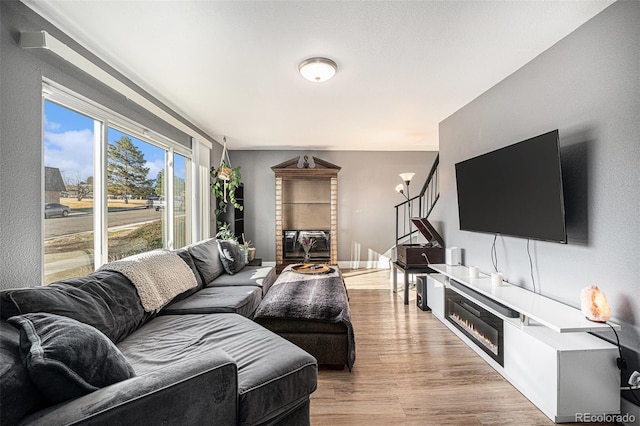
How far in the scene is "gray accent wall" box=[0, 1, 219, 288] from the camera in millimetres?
1596

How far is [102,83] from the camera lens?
92.3 inches

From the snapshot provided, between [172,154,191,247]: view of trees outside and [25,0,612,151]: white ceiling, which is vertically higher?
[25,0,612,151]: white ceiling

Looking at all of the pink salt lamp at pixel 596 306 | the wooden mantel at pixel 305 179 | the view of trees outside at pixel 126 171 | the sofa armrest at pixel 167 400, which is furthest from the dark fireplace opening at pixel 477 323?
the view of trees outside at pixel 126 171

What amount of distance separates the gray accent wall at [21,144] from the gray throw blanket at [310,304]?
1.48 m

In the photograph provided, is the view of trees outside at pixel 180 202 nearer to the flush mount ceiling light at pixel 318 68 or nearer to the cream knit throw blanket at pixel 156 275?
the cream knit throw blanket at pixel 156 275

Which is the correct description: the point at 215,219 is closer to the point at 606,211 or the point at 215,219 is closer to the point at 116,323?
the point at 116,323

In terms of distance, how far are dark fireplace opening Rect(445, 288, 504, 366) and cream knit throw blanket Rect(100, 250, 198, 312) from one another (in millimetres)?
2530

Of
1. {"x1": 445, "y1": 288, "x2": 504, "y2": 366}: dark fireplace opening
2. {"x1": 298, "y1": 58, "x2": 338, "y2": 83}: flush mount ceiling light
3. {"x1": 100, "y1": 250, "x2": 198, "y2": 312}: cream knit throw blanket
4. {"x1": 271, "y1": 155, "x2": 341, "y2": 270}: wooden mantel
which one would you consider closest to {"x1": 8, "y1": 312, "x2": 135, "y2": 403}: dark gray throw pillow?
{"x1": 100, "y1": 250, "x2": 198, "y2": 312}: cream knit throw blanket

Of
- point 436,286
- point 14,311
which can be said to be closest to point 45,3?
point 14,311

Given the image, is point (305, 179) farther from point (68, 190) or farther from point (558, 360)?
point (558, 360)

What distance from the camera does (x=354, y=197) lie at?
6.07 meters

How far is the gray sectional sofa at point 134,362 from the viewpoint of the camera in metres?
1.01

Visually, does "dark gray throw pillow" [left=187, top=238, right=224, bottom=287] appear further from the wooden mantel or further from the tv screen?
the tv screen

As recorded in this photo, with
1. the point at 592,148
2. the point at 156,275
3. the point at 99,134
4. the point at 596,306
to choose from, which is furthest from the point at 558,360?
the point at 99,134
